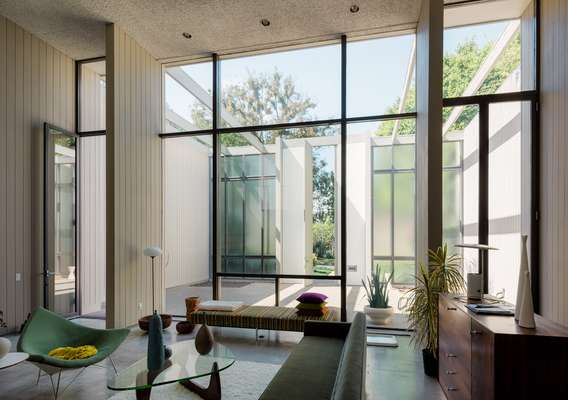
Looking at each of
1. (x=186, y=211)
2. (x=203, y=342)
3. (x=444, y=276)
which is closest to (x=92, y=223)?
(x=186, y=211)

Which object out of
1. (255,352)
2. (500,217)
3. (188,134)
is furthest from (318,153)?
(255,352)

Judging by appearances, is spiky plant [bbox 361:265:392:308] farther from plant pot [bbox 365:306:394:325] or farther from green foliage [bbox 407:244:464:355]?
green foliage [bbox 407:244:464:355]

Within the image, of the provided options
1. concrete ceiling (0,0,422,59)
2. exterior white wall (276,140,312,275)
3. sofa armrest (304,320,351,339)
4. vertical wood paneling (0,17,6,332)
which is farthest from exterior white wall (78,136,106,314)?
sofa armrest (304,320,351,339)

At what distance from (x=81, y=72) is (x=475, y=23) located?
5.88m

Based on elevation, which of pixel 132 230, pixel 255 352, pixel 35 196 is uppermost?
pixel 35 196

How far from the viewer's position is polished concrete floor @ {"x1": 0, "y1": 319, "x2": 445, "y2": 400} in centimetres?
300

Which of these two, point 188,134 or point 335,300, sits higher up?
point 188,134

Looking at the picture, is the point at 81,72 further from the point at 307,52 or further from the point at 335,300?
the point at 335,300

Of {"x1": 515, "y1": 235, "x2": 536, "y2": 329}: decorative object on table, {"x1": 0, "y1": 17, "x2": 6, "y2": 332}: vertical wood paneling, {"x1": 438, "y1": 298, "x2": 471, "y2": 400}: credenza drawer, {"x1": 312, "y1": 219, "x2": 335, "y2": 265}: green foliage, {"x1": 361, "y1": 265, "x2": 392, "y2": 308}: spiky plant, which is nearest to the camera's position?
{"x1": 515, "y1": 235, "x2": 536, "y2": 329}: decorative object on table

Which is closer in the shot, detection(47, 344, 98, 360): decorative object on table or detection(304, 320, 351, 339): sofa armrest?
detection(47, 344, 98, 360): decorative object on table

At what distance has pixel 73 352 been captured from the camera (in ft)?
9.99

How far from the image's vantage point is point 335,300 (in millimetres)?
5016

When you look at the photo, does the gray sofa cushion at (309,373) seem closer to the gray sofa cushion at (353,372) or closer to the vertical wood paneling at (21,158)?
the gray sofa cushion at (353,372)

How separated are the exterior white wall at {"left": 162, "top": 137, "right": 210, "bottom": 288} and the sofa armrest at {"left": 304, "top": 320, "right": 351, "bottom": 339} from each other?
255 centimetres
